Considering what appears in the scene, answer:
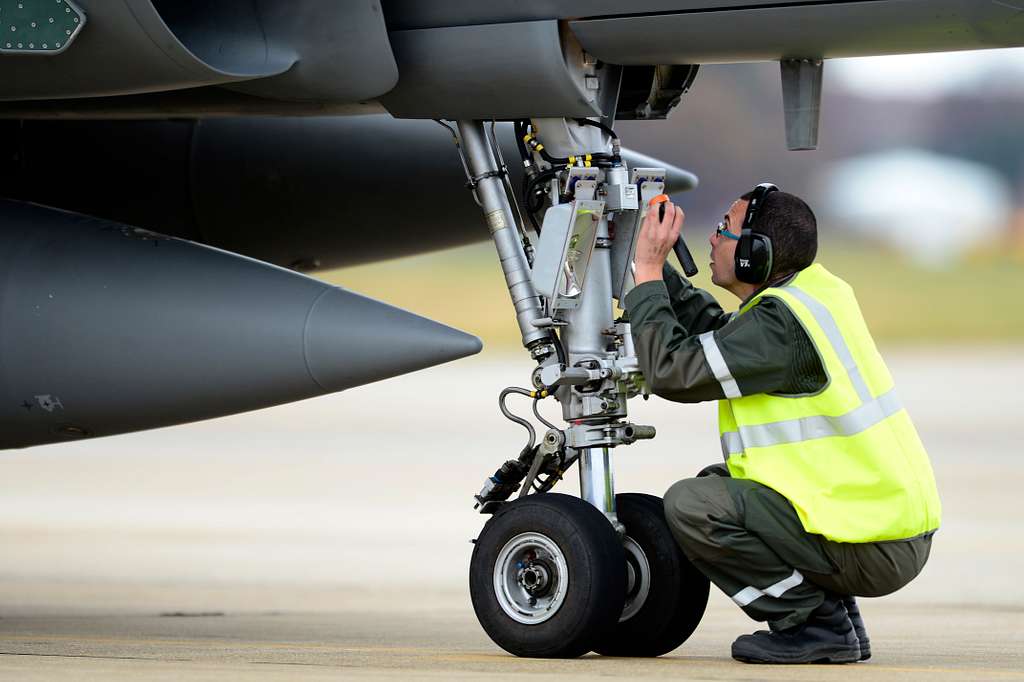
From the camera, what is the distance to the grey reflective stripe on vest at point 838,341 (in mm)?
4398

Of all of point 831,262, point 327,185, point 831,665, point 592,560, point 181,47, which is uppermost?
point 831,262

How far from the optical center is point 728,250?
4699 mm

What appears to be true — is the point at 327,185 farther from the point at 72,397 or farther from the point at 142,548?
the point at 142,548

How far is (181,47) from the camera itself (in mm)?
4555

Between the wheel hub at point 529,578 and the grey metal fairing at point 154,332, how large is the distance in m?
0.86

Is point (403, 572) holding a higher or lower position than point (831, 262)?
lower

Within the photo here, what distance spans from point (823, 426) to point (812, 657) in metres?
0.64

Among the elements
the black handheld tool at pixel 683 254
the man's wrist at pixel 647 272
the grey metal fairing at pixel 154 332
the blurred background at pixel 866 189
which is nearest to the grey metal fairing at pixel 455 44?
the black handheld tool at pixel 683 254

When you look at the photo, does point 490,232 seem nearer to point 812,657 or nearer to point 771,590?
point 771,590

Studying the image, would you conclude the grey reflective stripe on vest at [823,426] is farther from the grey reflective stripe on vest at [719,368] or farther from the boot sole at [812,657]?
the boot sole at [812,657]

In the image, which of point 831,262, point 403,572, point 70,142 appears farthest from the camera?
point 831,262

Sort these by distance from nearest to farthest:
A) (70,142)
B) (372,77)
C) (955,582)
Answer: (372,77)
(70,142)
(955,582)

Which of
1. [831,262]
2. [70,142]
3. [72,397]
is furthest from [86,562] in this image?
[831,262]

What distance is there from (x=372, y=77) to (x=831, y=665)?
2.16 m
